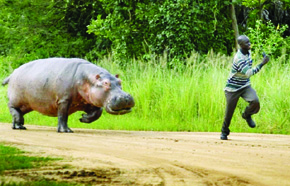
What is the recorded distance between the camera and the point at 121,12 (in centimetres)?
2222

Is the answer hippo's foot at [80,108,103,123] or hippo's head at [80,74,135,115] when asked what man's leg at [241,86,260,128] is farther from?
hippo's foot at [80,108,103,123]

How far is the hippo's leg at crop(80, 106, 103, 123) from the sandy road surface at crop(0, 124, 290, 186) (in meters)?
1.27

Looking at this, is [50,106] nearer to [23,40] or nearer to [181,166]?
[181,166]

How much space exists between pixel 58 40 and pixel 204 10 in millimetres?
8882

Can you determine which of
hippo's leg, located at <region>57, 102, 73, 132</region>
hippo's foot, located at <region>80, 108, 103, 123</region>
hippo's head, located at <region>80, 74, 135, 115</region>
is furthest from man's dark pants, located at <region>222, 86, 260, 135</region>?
hippo's leg, located at <region>57, 102, 73, 132</region>

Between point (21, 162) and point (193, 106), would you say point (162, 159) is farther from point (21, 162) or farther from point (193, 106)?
point (193, 106)

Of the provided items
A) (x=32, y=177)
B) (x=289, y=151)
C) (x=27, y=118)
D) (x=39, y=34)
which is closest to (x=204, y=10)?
(x=27, y=118)

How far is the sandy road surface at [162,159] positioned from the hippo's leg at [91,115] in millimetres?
1268

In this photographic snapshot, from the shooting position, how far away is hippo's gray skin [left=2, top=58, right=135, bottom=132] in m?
11.1

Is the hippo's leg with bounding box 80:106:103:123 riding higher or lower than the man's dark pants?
lower

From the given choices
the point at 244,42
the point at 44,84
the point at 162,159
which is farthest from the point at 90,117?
the point at 162,159

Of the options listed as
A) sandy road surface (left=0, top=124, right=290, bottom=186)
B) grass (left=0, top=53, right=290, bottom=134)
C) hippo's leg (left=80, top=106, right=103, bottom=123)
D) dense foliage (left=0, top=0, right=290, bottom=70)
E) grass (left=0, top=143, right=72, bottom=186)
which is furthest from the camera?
dense foliage (left=0, top=0, right=290, bottom=70)

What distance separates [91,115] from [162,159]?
480 cm

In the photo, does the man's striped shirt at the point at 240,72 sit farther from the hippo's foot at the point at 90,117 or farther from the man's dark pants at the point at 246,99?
the hippo's foot at the point at 90,117
